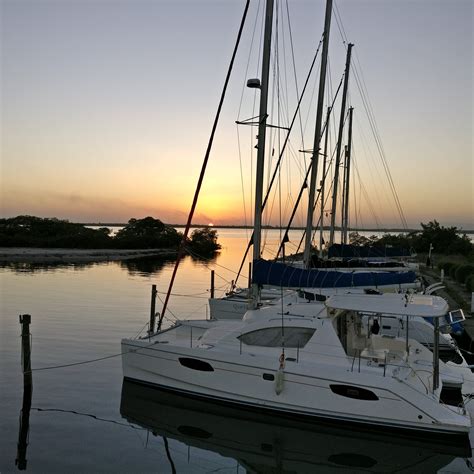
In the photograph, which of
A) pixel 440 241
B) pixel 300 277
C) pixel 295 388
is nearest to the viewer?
pixel 295 388

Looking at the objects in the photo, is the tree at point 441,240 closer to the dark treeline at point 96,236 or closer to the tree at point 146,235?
the dark treeline at point 96,236

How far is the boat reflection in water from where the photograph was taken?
988 cm

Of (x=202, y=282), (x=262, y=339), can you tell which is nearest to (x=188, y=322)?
(x=262, y=339)

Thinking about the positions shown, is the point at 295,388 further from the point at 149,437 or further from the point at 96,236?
the point at 96,236

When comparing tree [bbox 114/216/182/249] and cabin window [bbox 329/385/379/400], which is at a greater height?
tree [bbox 114/216/182/249]

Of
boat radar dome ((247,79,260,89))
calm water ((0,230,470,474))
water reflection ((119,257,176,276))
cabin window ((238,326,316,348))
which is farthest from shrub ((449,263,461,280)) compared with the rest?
water reflection ((119,257,176,276))

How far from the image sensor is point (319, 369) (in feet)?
35.4

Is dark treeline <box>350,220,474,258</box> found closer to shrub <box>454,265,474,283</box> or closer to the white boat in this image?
shrub <box>454,265,474,283</box>

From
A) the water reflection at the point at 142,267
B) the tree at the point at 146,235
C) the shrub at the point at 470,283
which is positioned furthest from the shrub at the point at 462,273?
the tree at the point at 146,235

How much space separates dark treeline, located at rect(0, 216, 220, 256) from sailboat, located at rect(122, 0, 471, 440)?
8115cm

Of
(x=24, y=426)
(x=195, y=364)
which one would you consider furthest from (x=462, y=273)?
(x=24, y=426)

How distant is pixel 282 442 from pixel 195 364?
2.68m

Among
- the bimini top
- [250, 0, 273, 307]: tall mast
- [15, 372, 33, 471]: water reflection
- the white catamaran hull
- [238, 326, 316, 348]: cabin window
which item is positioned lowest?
[15, 372, 33, 471]: water reflection

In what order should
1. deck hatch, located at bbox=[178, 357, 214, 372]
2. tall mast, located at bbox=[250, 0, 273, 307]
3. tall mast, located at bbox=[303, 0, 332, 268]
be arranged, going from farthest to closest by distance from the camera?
tall mast, located at bbox=[303, 0, 332, 268] < tall mast, located at bbox=[250, 0, 273, 307] < deck hatch, located at bbox=[178, 357, 214, 372]
